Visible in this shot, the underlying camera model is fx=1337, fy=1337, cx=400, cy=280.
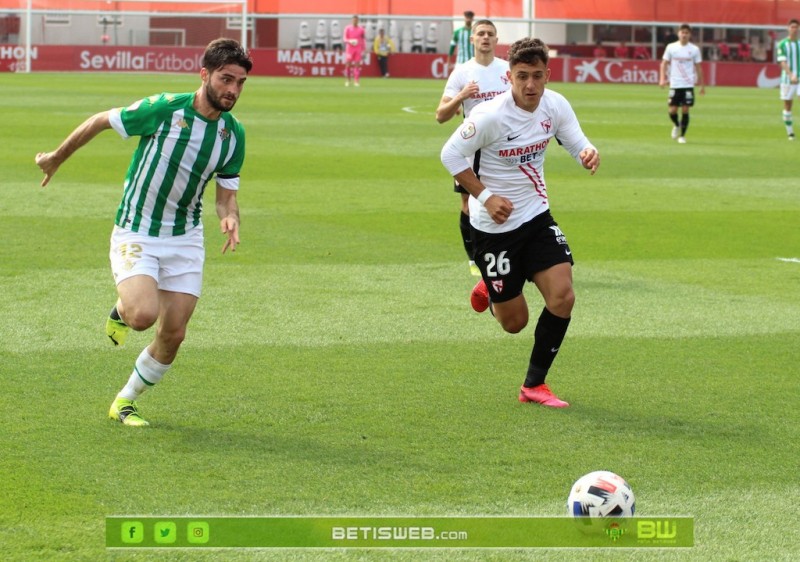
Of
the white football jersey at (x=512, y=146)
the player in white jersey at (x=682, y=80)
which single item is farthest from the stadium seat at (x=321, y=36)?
the white football jersey at (x=512, y=146)

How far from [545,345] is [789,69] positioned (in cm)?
2122

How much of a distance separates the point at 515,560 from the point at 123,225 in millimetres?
3001

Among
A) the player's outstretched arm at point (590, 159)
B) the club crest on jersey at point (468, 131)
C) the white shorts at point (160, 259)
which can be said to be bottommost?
the white shorts at point (160, 259)

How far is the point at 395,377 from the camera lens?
796 cm

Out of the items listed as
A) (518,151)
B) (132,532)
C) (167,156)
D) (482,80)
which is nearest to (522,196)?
(518,151)

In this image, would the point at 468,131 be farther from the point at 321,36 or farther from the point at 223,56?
the point at 321,36

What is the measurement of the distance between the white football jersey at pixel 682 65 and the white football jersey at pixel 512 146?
17.2 metres

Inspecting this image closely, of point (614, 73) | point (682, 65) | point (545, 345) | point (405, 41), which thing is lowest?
point (545, 345)

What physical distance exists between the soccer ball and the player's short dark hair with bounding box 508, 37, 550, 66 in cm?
284

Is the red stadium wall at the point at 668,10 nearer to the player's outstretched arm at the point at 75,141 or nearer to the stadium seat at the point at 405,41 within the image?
the stadium seat at the point at 405,41

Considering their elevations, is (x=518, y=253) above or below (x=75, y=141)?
below

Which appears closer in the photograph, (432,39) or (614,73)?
(614,73)

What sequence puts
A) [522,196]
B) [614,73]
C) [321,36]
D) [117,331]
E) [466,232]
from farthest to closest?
[321,36], [614,73], [466,232], [522,196], [117,331]

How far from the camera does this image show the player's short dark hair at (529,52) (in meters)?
7.39
